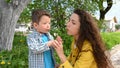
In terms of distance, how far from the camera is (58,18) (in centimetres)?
1186

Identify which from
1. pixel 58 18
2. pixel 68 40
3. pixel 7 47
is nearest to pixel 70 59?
pixel 7 47

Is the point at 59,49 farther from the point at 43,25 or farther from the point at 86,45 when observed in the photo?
the point at 43,25

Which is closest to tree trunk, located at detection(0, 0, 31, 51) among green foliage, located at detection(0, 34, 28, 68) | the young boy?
green foliage, located at detection(0, 34, 28, 68)

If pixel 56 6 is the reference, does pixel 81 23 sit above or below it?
above

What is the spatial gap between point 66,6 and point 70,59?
8.45 metres

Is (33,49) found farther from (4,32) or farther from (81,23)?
(4,32)

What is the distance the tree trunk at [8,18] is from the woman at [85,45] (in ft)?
16.1

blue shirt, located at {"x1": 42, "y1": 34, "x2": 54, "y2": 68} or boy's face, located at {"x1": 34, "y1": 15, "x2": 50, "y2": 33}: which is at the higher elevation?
boy's face, located at {"x1": 34, "y1": 15, "x2": 50, "y2": 33}

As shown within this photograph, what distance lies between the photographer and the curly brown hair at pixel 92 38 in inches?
122

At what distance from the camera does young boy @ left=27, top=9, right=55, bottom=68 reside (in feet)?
12.0

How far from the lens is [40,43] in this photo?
12.1ft

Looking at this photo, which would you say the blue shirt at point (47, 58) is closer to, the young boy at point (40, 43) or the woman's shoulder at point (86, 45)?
the young boy at point (40, 43)

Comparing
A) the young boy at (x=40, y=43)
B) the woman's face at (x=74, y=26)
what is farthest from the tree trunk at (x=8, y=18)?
the woman's face at (x=74, y=26)

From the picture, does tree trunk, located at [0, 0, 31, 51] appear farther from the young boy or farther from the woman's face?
the woman's face
